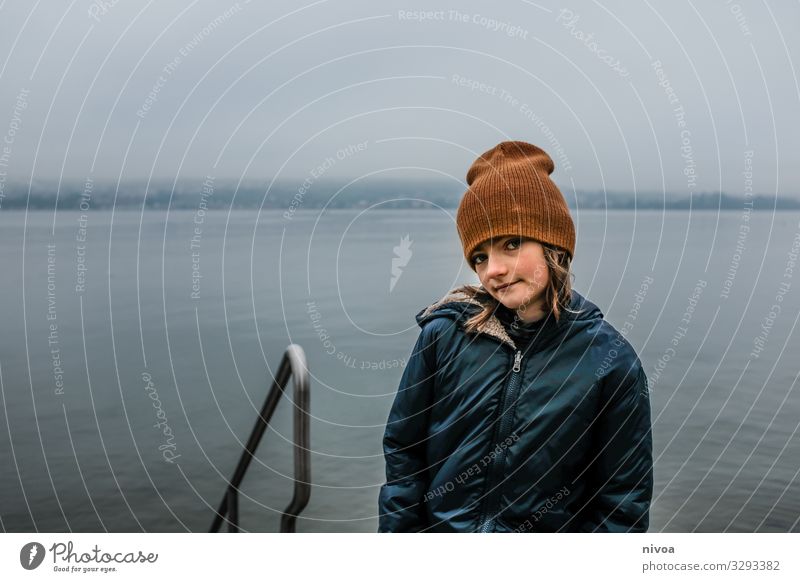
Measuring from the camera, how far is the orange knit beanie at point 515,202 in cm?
136

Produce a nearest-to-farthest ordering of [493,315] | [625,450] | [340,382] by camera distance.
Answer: [625,450], [493,315], [340,382]

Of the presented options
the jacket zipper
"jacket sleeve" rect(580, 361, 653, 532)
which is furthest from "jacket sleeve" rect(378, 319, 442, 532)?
"jacket sleeve" rect(580, 361, 653, 532)

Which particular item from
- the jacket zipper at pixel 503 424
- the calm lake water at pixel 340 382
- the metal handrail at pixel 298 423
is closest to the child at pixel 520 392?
the jacket zipper at pixel 503 424

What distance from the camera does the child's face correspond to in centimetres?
138

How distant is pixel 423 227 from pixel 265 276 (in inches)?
238

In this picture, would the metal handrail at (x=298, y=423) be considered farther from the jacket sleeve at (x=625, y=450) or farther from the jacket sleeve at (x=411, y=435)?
the jacket sleeve at (x=625, y=450)

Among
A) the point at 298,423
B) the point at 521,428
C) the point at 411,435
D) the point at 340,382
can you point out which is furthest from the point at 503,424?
the point at 340,382

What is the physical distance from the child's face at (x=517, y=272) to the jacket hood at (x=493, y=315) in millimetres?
39

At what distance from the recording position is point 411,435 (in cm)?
143

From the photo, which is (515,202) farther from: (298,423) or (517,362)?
(298,423)

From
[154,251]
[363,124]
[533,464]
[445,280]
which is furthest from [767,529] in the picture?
[154,251]

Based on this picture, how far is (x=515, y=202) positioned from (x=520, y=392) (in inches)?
13.5

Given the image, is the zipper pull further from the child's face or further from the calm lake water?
the calm lake water

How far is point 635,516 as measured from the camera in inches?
53.0
